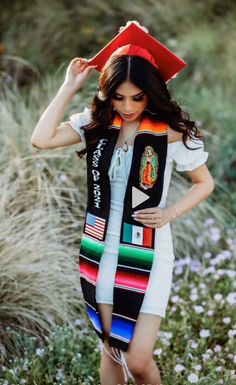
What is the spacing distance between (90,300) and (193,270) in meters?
1.77

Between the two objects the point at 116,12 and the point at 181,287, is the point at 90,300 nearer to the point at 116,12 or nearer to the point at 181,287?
the point at 181,287

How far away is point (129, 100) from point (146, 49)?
22cm

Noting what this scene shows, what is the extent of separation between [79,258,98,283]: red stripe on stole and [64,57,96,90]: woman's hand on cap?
0.72 m

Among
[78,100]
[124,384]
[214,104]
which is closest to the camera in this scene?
[124,384]

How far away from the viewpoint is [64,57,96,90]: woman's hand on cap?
2.89 metres

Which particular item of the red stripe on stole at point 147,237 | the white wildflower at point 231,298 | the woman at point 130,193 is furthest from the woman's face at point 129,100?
the white wildflower at point 231,298

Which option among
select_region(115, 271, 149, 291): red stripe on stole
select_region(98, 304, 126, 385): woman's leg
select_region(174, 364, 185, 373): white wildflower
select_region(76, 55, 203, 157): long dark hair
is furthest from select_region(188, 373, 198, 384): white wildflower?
select_region(76, 55, 203, 157): long dark hair

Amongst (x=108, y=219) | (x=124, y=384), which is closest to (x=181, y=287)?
(x=124, y=384)

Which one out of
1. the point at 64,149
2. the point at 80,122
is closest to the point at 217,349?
the point at 80,122

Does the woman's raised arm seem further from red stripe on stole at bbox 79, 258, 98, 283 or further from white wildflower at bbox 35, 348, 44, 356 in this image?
white wildflower at bbox 35, 348, 44, 356

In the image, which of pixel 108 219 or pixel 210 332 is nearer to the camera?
pixel 108 219

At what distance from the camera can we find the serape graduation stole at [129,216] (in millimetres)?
2727

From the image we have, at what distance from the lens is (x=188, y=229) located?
189 inches

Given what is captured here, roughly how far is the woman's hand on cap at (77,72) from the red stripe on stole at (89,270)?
0.72 metres
